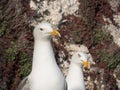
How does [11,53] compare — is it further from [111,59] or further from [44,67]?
[44,67]

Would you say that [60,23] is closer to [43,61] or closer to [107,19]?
[107,19]

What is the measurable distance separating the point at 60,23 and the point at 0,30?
1.35 m

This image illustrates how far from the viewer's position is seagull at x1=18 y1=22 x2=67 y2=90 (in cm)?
543

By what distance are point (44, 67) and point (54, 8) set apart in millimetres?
4013

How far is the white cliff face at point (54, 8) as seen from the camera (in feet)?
30.5

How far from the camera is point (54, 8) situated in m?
9.41

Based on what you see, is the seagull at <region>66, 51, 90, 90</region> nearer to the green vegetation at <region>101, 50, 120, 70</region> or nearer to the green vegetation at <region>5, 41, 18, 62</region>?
the green vegetation at <region>5, 41, 18, 62</region>

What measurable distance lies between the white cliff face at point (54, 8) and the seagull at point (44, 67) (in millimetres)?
3665

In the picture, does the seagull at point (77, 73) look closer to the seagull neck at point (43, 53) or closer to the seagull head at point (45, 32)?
the seagull neck at point (43, 53)

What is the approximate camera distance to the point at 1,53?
27.4 ft

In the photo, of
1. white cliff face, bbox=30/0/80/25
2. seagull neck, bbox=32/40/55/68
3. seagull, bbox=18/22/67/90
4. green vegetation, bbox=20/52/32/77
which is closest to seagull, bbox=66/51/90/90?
seagull, bbox=18/22/67/90

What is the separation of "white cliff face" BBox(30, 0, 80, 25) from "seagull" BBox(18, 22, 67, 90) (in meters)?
3.67

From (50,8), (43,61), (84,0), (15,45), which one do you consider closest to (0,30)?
(15,45)

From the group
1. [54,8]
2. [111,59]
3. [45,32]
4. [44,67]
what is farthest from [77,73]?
[54,8]
